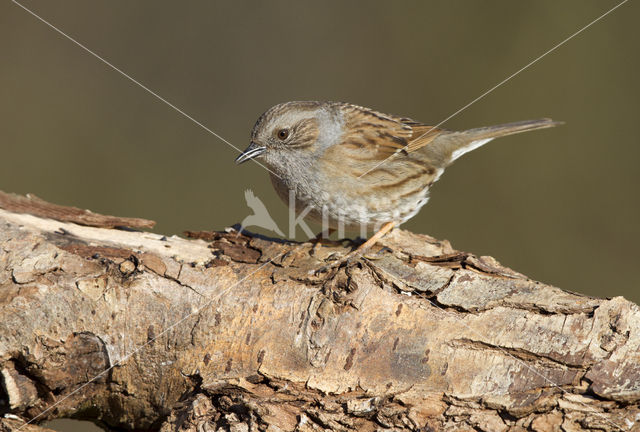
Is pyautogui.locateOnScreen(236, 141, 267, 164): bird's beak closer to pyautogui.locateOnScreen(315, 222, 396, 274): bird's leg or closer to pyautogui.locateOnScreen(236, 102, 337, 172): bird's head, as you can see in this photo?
pyautogui.locateOnScreen(236, 102, 337, 172): bird's head

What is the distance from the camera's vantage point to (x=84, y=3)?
307 inches

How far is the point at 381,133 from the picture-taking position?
Result: 471 cm

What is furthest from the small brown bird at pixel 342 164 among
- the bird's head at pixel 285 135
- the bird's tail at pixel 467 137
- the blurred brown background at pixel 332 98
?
the blurred brown background at pixel 332 98

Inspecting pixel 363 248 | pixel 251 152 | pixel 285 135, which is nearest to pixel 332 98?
pixel 285 135

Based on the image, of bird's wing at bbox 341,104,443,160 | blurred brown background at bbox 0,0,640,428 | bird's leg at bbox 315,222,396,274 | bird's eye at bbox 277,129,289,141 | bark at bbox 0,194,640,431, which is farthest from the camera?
blurred brown background at bbox 0,0,640,428

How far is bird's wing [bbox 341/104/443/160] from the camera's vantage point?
179 inches

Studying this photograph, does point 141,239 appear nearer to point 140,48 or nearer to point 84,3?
point 140,48

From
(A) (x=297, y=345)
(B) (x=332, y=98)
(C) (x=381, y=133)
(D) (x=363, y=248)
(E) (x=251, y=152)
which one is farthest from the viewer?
(B) (x=332, y=98)

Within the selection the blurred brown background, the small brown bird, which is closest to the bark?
the small brown bird

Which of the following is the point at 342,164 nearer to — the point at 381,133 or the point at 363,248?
the point at 381,133

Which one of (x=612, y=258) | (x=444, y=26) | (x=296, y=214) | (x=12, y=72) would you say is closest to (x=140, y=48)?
(x=12, y=72)

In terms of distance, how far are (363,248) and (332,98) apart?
4248 mm

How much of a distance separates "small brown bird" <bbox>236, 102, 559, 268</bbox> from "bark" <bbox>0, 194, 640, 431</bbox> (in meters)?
0.96

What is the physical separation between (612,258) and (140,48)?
6.35 meters
